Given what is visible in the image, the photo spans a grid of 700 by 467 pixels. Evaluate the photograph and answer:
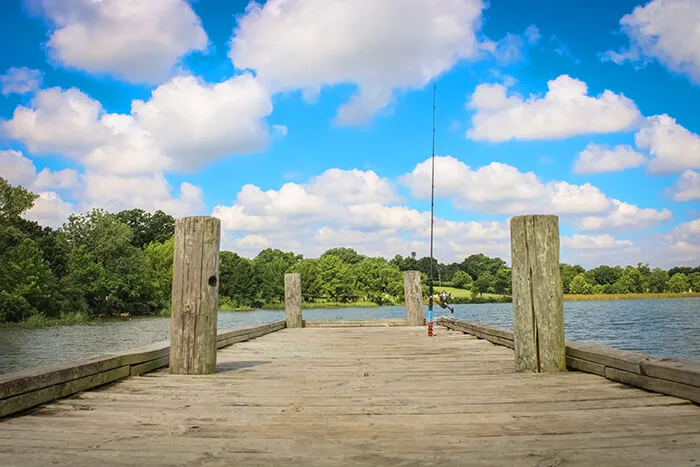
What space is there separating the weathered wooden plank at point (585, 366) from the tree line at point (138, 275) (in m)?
9.00

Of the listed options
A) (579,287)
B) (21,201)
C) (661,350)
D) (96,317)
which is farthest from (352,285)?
(661,350)

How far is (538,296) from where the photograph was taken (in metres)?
4.77

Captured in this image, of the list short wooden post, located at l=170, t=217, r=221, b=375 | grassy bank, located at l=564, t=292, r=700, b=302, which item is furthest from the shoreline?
short wooden post, located at l=170, t=217, r=221, b=375

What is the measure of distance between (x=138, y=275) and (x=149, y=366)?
5177 centimetres

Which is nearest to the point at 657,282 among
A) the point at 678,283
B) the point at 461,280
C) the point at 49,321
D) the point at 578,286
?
the point at 678,283

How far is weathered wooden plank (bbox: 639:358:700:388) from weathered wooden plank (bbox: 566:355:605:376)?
2.01 feet

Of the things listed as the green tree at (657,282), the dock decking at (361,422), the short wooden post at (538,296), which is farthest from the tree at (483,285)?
the dock decking at (361,422)

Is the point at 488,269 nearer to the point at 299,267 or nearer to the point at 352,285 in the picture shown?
the point at 352,285

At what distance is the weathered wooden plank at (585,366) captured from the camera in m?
4.37

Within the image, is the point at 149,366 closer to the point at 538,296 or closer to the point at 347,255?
the point at 538,296

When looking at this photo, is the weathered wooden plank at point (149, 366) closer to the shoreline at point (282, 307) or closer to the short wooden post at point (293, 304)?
the short wooden post at point (293, 304)

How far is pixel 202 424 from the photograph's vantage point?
297 cm

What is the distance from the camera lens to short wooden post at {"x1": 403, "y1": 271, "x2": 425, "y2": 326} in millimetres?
11680

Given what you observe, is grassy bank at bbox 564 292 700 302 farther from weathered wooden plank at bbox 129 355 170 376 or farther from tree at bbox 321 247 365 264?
weathered wooden plank at bbox 129 355 170 376
